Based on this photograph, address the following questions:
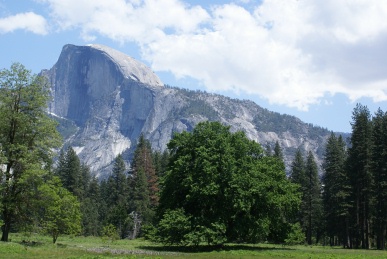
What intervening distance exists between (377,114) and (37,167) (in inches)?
1974

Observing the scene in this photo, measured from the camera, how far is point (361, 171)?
54.9 meters

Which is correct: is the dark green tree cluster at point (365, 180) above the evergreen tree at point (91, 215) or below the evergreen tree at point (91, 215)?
above

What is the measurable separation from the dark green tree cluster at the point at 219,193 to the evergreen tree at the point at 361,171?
16.3 m

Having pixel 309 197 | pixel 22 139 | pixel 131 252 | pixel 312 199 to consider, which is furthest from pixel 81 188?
pixel 131 252

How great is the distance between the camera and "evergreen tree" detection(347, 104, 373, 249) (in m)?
54.3

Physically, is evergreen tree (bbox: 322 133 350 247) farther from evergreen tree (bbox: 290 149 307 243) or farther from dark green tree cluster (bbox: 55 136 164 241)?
dark green tree cluster (bbox: 55 136 164 241)

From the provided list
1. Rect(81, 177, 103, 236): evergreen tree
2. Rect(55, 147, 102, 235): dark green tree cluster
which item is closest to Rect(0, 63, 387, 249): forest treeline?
Rect(55, 147, 102, 235): dark green tree cluster

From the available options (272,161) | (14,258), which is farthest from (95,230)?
(14,258)

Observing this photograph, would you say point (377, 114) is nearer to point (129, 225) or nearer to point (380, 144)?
point (380, 144)

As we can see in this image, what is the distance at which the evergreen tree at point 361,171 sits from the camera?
5431 centimetres

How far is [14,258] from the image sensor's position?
2280cm

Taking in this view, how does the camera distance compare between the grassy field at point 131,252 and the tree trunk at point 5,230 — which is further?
the tree trunk at point 5,230

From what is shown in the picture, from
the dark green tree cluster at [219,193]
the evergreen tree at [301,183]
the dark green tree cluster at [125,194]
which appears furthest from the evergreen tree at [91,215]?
the dark green tree cluster at [219,193]

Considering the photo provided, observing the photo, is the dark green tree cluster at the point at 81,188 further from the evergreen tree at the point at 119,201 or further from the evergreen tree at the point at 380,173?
the evergreen tree at the point at 380,173
